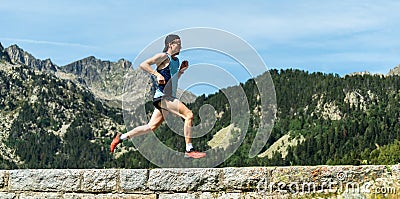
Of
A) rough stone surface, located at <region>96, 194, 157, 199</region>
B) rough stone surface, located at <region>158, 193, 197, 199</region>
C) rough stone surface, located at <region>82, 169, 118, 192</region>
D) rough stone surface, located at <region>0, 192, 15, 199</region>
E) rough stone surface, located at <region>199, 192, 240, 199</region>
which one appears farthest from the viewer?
rough stone surface, located at <region>0, 192, 15, 199</region>

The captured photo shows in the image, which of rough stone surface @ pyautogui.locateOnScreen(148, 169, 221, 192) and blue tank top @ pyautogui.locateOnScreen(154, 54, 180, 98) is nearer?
rough stone surface @ pyautogui.locateOnScreen(148, 169, 221, 192)

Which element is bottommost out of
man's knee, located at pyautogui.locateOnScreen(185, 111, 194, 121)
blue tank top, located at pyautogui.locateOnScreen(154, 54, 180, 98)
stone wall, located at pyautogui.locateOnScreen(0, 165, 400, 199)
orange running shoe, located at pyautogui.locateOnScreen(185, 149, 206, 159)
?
stone wall, located at pyautogui.locateOnScreen(0, 165, 400, 199)

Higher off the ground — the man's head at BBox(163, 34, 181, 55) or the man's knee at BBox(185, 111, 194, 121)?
the man's head at BBox(163, 34, 181, 55)

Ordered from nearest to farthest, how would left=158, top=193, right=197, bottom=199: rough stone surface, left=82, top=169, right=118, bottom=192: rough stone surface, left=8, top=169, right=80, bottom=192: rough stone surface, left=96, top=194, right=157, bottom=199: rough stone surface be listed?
left=158, top=193, right=197, bottom=199: rough stone surface, left=96, top=194, right=157, bottom=199: rough stone surface, left=82, top=169, right=118, bottom=192: rough stone surface, left=8, top=169, right=80, bottom=192: rough stone surface

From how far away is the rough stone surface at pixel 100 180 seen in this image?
396 inches

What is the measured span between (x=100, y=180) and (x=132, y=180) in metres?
0.53

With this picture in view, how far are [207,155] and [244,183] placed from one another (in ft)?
5.05

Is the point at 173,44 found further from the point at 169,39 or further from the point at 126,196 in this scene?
the point at 126,196

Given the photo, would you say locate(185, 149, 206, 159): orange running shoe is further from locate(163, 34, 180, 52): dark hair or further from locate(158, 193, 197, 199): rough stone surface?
locate(163, 34, 180, 52): dark hair

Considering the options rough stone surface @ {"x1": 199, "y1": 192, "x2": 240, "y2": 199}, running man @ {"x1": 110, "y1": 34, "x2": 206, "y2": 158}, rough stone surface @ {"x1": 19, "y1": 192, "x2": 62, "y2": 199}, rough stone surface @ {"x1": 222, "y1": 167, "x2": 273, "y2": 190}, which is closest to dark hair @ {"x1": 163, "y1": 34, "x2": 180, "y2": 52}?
running man @ {"x1": 110, "y1": 34, "x2": 206, "y2": 158}

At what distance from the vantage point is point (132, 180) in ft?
32.7

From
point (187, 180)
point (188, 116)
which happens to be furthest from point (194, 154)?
point (187, 180)

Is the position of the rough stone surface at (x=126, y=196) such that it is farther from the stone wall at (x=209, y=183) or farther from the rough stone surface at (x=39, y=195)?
the rough stone surface at (x=39, y=195)

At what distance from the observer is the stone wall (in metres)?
8.98
